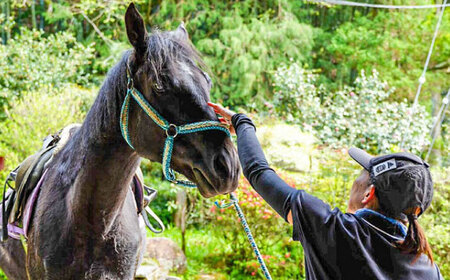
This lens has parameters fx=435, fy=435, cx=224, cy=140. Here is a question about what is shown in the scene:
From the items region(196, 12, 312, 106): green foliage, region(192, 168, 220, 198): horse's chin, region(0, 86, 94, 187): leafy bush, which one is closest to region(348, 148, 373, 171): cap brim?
region(192, 168, 220, 198): horse's chin

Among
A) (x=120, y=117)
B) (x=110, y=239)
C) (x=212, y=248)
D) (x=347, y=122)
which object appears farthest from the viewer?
(x=347, y=122)

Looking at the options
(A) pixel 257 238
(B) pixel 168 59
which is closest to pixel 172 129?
(B) pixel 168 59

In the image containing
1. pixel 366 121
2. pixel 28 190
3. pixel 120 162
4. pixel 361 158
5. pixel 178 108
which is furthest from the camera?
pixel 366 121

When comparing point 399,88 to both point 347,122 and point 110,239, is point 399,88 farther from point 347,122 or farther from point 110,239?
point 110,239

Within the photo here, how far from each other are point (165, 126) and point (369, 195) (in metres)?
0.76

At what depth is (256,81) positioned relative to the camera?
10.2 m

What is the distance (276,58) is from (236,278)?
628cm

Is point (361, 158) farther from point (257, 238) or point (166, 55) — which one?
point (257, 238)

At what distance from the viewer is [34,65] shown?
784cm

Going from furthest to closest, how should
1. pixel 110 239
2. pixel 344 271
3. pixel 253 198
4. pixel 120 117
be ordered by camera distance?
pixel 253 198 → pixel 110 239 → pixel 120 117 → pixel 344 271

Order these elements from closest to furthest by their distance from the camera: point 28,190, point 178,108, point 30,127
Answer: point 178,108 → point 28,190 → point 30,127

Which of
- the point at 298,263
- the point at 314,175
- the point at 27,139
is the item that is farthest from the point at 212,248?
the point at 27,139

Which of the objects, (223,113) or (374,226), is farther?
(223,113)

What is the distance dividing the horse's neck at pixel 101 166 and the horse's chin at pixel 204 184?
37 centimetres
